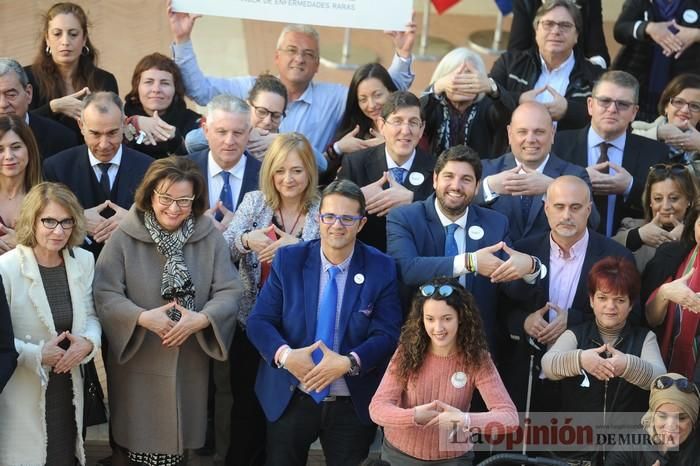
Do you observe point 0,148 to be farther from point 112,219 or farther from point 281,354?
point 281,354

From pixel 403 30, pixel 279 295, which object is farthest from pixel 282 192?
pixel 403 30

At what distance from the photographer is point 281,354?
599 cm

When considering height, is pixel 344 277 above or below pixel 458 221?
below

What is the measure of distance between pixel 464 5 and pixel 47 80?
712 centimetres

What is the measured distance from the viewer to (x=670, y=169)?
7012 mm

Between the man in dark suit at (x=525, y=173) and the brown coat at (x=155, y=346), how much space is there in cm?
165

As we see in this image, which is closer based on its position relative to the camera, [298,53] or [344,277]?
[344,277]

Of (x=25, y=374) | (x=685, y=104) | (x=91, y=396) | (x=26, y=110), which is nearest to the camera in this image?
(x=25, y=374)

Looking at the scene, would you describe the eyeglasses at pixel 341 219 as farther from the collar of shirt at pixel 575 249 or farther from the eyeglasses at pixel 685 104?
the eyeglasses at pixel 685 104

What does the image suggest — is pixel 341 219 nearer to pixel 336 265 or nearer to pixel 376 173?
pixel 336 265

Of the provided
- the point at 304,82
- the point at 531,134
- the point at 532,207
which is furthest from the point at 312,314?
the point at 304,82

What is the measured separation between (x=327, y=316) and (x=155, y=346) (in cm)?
92

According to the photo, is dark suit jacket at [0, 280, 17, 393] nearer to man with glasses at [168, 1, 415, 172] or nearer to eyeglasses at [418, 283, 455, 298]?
eyeglasses at [418, 283, 455, 298]

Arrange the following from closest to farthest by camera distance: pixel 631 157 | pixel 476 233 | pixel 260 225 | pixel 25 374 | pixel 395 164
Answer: pixel 25 374 < pixel 476 233 < pixel 260 225 < pixel 395 164 < pixel 631 157
